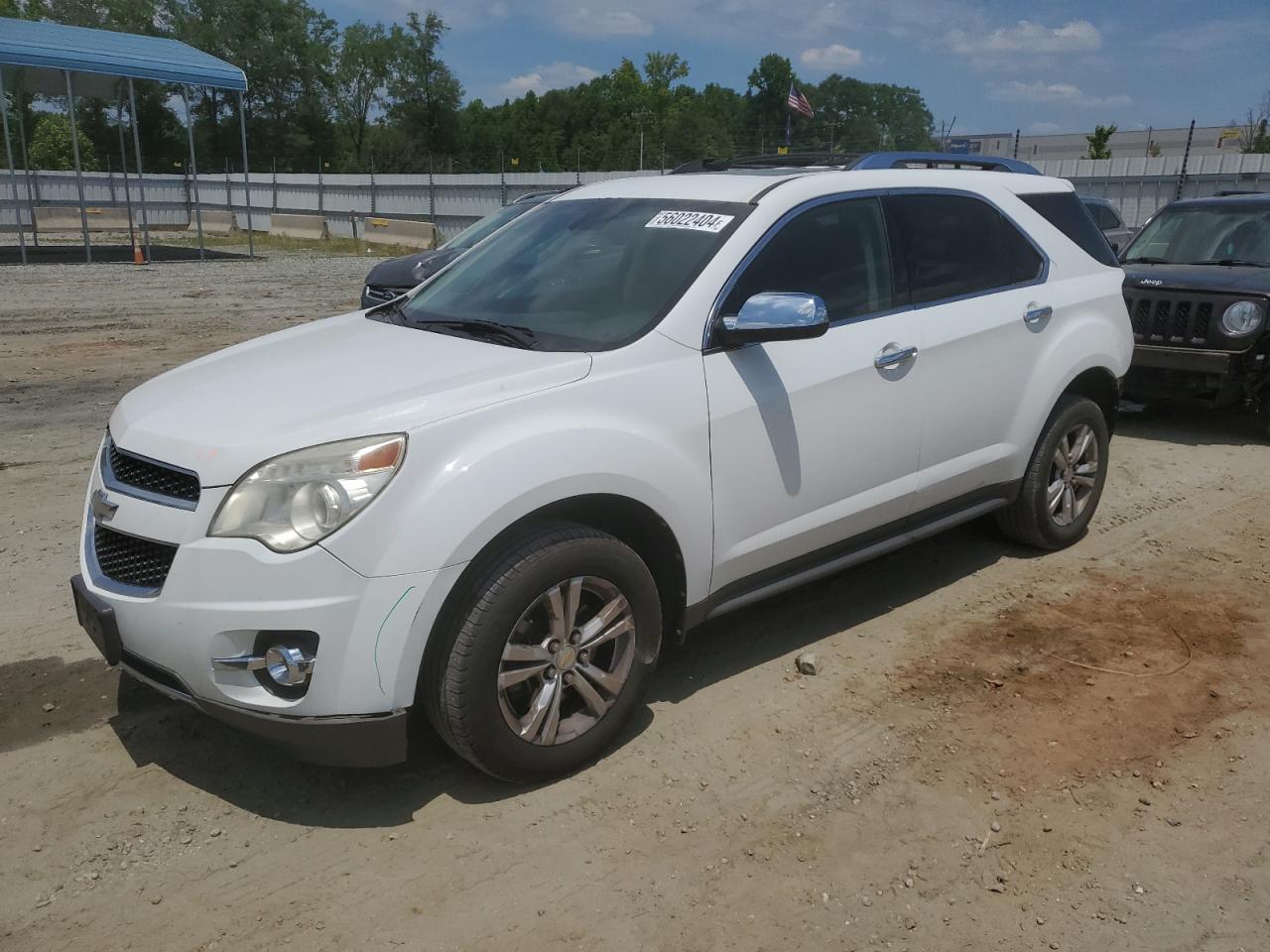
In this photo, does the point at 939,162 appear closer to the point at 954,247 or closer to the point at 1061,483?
the point at 954,247

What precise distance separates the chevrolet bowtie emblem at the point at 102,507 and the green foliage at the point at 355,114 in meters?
61.9

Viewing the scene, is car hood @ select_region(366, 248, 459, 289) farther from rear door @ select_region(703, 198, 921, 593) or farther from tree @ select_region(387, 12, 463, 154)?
tree @ select_region(387, 12, 463, 154)

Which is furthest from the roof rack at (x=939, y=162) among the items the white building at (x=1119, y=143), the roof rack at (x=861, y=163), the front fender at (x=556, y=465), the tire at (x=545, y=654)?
the white building at (x=1119, y=143)

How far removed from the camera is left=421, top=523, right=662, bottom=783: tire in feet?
9.73

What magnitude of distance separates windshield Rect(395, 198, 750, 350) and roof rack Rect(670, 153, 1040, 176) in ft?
2.61

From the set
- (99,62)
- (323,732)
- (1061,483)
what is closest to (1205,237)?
(1061,483)

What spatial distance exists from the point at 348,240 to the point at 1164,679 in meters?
31.9

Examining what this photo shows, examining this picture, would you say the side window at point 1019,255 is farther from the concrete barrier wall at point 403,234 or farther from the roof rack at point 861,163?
the concrete barrier wall at point 403,234

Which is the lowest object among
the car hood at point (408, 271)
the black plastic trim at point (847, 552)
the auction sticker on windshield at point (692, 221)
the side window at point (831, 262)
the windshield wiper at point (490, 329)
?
the black plastic trim at point (847, 552)

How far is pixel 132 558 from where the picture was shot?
3051 millimetres

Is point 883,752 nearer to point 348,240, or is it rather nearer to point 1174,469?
point 1174,469

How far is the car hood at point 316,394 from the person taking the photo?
2924 millimetres

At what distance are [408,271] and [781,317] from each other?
731 centimetres

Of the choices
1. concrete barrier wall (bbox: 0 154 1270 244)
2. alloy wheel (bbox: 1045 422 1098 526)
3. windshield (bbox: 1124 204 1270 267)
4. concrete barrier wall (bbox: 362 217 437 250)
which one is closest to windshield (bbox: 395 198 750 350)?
alloy wheel (bbox: 1045 422 1098 526)
